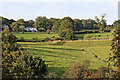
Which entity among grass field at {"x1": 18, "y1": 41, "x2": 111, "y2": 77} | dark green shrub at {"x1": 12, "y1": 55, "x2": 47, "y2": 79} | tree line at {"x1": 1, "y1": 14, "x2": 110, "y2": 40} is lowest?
grass field at {"x1": 18, "y1": 41, "x2": 111, "y2": 77}

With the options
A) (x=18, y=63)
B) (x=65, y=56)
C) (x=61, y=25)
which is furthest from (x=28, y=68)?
(x=61, y=25)

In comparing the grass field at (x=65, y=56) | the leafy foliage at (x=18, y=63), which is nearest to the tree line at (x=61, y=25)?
the grass field at (x=65, y=56)

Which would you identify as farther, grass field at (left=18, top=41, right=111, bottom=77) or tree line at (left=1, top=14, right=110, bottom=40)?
tree line at (left=1, top=14, right=110, bottom=40)

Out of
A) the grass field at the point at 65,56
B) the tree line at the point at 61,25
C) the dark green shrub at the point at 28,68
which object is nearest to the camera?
the dark green shrub at the point at 28,68

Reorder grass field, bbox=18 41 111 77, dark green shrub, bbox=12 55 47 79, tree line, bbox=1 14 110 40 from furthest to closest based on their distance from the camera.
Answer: tree line, bbox=1 14 110 40, grass field, bbox=18 41 111 77, dark green shrub, bbox=12 55 47 79

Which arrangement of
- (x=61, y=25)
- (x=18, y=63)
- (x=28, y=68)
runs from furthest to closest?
(x=61, y=25) → (x=18, y=63) → (x=28, y=68)

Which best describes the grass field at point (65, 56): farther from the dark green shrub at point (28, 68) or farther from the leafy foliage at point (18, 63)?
the leafy foliage at point (18, 63)

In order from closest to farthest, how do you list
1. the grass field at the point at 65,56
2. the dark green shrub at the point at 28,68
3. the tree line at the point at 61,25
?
1. the dark green shrub at the point at 28,68
2. the grass field at the point at 65,56
3. the tree line at the point at 61,25

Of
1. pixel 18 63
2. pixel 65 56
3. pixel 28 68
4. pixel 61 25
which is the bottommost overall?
pixel 65 56

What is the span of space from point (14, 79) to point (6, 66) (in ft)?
3.82

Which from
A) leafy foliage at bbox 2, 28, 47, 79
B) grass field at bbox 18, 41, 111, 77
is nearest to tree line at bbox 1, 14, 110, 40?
grass field at bbox 18, 41, 111, 77

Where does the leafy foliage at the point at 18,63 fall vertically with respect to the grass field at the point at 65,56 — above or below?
above

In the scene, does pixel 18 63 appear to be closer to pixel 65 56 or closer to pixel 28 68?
pixel 28 68

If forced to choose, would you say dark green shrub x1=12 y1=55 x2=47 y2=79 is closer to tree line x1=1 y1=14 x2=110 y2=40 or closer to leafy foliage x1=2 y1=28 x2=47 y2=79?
leafy foliage x1=2 y1=28 x2=47 y2=79
